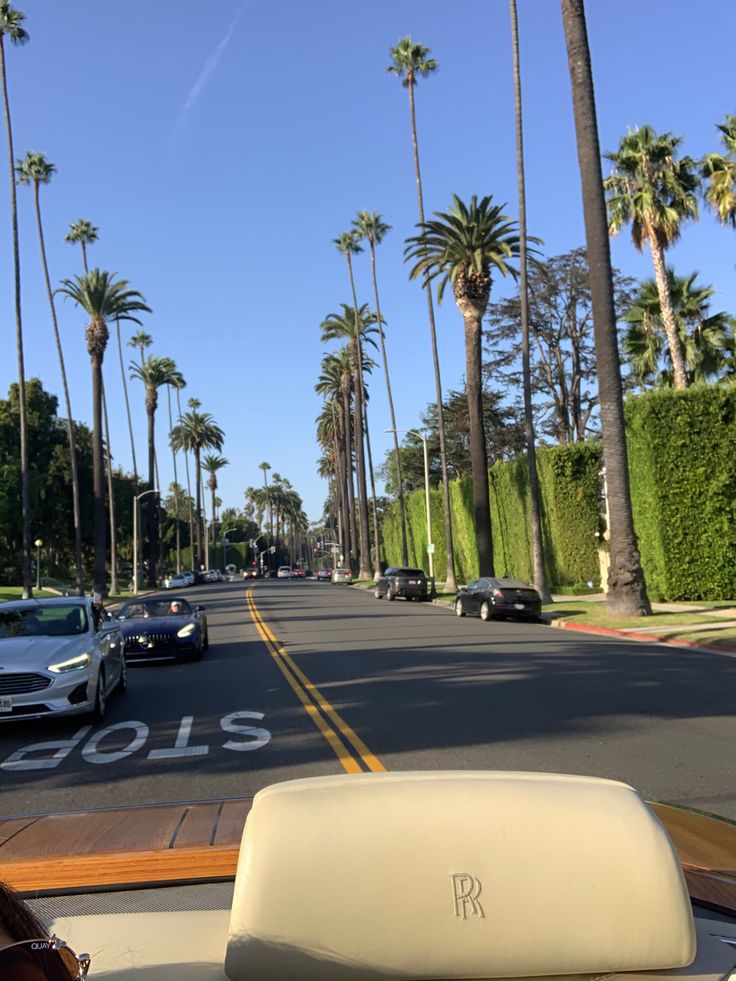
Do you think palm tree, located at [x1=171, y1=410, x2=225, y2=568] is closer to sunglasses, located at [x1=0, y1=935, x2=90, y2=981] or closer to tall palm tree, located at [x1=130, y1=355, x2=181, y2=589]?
tall palm tree, located at [x1=130, y1=355, x2=181, y2=589]

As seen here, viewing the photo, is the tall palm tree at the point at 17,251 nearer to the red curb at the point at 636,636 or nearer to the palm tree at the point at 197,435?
the red curb at the point at 636,636

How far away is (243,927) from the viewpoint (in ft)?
6.67

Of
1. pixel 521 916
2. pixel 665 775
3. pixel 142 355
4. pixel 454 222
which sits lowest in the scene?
pixel 665 775

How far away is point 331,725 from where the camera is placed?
32.2 feet

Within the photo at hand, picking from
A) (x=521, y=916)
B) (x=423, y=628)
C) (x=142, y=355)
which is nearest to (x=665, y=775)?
(x=521, y=916)

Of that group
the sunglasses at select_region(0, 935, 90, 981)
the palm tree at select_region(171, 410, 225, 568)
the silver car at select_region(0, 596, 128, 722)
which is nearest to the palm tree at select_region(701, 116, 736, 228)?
the silver car at select_region(0, 596, 128, 722)

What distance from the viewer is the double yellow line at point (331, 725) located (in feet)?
Answer: 25.4

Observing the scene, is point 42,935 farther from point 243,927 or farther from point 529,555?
point 529,555

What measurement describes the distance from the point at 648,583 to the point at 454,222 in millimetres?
16876

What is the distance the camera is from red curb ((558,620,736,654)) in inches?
678

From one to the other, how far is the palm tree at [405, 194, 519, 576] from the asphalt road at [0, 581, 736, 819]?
703 inches

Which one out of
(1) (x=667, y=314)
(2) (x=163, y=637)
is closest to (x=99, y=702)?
(2) (x=163, y=637)

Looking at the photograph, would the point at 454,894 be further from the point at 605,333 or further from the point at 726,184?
the point at 726,184

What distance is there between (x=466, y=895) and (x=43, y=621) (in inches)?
414
